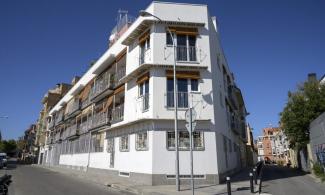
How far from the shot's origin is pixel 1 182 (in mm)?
7289

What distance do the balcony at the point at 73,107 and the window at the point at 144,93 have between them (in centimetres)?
1891

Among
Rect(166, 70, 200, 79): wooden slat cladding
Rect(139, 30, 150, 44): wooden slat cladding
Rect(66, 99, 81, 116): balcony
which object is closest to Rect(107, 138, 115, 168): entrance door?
Rect(166, 70, 200, 79): wooden slat cladding

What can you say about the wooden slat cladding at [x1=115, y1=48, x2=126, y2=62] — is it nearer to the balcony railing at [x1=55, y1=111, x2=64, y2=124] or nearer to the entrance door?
the entrance door

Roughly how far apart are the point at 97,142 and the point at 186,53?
14015 mm

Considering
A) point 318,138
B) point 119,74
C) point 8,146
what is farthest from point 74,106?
point 8,146

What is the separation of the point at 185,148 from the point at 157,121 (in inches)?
93.2

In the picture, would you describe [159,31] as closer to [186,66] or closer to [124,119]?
[186,66]

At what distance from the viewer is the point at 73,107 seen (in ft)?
133

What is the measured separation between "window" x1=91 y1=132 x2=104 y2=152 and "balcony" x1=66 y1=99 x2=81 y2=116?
28.6ft

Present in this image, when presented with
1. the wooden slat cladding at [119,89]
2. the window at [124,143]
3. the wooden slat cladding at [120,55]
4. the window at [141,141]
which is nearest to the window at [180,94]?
the window at [141,141]

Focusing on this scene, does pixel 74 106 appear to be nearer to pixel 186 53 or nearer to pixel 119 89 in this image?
pixel 119 89

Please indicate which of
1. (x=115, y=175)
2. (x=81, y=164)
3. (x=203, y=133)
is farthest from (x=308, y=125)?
(x=81, y=164)

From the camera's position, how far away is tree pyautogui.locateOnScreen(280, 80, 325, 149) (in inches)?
1008

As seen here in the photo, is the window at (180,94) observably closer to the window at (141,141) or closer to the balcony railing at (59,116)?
the window at (141,141)
